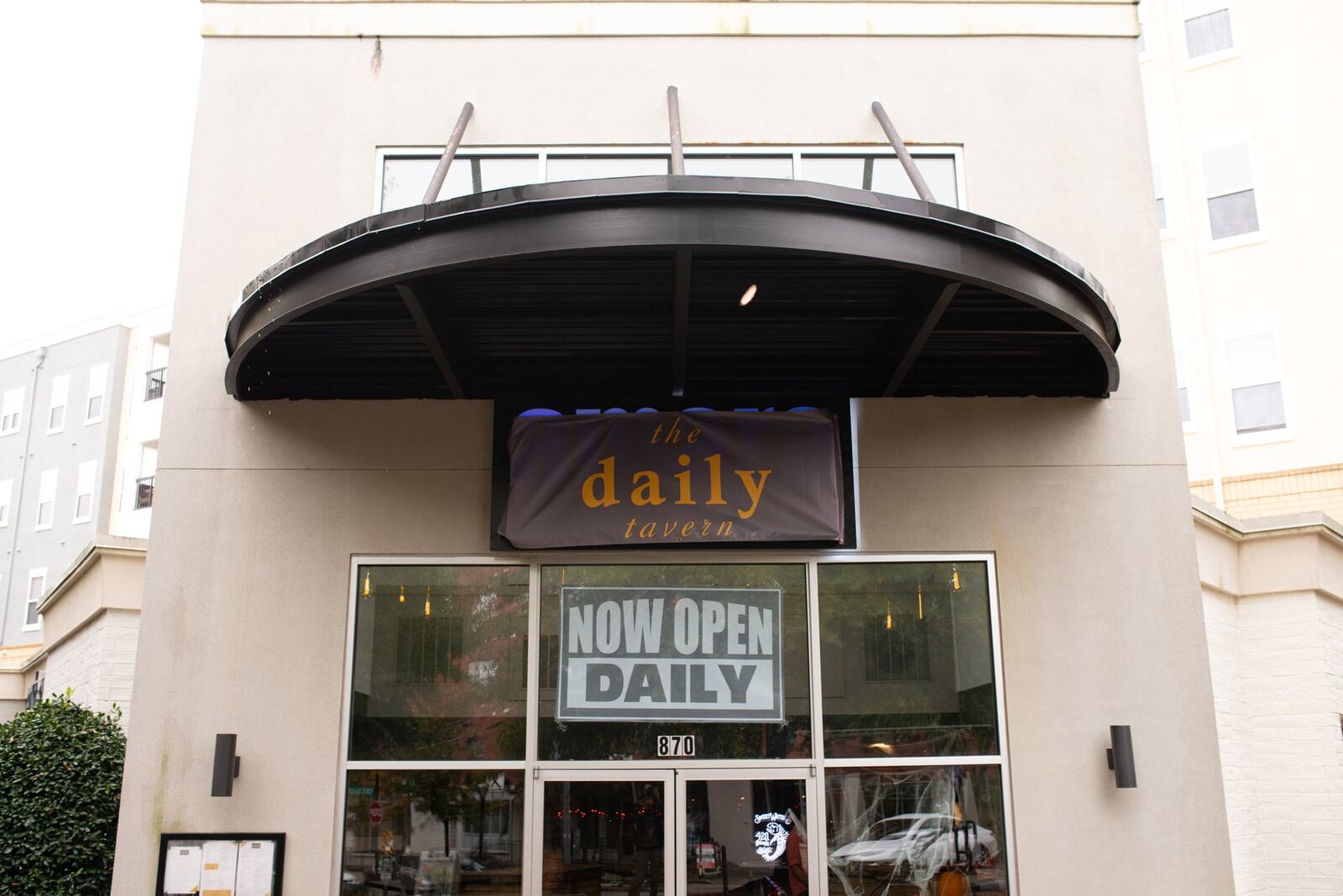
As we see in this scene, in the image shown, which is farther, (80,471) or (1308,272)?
(80,471)

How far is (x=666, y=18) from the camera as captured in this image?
9023 mm

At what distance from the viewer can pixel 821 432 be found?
819cm

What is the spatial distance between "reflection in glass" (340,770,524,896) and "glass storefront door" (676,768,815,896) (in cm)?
114

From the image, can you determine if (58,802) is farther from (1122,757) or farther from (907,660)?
(1122,757)

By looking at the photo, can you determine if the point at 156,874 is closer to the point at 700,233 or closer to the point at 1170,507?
the point at 700,233

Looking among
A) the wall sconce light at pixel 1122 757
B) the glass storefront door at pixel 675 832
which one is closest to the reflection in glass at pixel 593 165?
the glass storefront door at pixel 675 832

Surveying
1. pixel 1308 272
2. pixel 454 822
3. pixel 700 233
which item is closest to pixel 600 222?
pixel 700 233

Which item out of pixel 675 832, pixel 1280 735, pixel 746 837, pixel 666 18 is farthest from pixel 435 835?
pixel 1280 735

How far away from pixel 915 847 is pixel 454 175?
589 centimetres

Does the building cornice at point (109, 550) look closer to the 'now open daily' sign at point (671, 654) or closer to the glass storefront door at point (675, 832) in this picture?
the 'now open daily' sign at point (671, 654)

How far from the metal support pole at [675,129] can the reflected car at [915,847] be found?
4.65 m

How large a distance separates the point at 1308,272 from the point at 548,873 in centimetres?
1455

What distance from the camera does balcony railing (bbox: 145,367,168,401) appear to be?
33531 millimetres

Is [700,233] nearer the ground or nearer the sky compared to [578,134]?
nearer the ground
